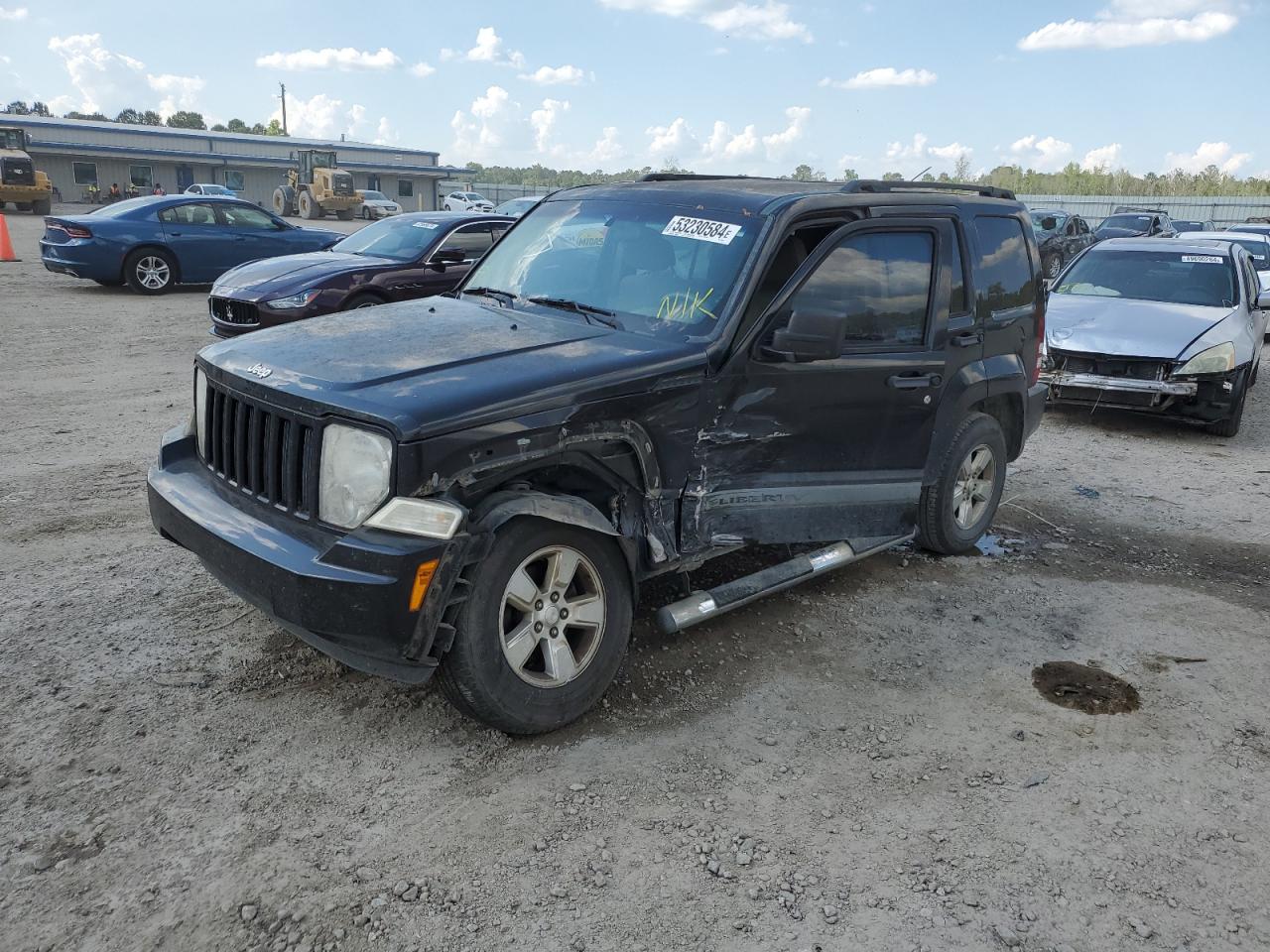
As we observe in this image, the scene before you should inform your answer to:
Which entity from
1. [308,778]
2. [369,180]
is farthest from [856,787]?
[369,180]

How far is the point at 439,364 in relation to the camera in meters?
3.47

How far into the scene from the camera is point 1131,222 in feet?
81.7

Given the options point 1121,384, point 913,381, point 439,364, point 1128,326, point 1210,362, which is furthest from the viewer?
point 1128,326

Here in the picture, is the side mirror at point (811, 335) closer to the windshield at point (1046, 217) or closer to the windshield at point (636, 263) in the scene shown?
the windshield at point (636, 263)

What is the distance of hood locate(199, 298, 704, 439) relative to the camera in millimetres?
3162

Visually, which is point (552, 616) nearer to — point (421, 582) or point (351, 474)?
point (421, 582)

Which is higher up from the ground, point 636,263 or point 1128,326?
point 636,263

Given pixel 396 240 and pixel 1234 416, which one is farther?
pixel 396 240

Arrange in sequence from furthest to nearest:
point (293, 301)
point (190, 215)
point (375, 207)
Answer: point (375, 207) → point (190, 215) → point (293, 301)

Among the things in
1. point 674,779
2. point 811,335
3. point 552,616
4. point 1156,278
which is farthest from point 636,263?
point 1156,278

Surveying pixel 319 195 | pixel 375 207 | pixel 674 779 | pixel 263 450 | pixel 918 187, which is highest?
pixel 319 195

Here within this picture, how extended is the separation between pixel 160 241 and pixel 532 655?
13.5 metres

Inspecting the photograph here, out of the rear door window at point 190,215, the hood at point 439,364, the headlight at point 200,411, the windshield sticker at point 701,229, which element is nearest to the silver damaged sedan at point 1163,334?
the windshield sticker at point 701,229

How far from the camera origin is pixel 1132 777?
348 centimetres
